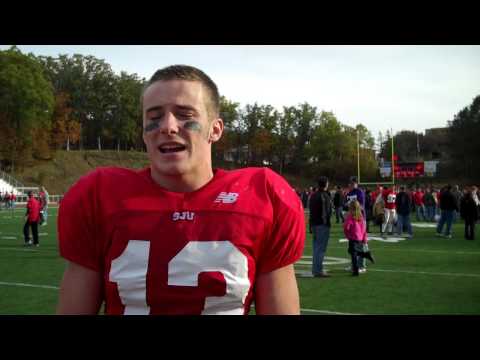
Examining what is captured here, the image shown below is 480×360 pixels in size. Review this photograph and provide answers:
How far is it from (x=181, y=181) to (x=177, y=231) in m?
0.22

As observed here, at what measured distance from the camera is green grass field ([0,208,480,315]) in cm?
711

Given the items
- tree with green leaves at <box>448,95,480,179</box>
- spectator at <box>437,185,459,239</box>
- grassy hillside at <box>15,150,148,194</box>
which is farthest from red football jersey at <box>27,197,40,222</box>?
tree with green leaves at <box>448,95,480,179</box>

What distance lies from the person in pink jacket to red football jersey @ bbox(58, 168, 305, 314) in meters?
7.87

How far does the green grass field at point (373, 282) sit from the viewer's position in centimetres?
711

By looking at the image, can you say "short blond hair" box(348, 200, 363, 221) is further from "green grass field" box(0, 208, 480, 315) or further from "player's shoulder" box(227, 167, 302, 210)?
"player's shoulder" box(227, 167, 302, 210)

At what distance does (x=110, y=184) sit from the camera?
202 centimetres

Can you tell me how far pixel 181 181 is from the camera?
1.98 m

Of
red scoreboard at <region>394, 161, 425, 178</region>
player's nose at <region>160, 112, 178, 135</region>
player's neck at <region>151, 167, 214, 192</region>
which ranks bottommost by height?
player's neck at <region>151, 167, 214, 192</region>

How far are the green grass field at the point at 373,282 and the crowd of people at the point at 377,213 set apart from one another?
0.56m

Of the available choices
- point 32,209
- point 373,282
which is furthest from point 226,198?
point 32,209
